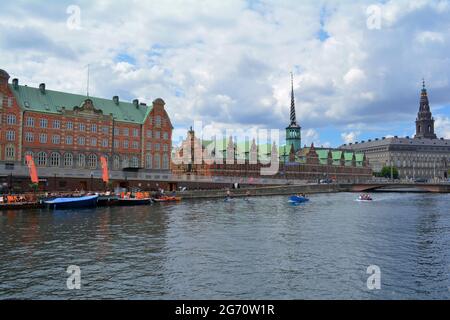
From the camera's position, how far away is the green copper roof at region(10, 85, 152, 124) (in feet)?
311

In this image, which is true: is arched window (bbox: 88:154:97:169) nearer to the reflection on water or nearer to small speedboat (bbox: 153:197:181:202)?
small speedboat (bbox: 153:197:181:202)

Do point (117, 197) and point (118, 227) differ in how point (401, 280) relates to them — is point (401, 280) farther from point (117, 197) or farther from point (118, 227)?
point (117, 197)

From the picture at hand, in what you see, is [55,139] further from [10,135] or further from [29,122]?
[10,135]

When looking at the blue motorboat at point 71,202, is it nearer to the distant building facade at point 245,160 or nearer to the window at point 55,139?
the window at point 55,139

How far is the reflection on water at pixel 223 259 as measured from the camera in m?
21.7

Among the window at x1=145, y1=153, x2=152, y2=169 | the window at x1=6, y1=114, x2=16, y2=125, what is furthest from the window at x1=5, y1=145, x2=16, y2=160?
the window at x1=145, y1=153, x2=152, y2=169

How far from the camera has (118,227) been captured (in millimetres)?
45438

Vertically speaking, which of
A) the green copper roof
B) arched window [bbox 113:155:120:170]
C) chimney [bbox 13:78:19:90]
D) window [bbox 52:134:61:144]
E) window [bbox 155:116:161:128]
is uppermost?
chimney [bbox 13:78:19:90]

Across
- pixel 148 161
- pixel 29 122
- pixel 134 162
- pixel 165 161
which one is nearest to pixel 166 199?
pixel 134 162

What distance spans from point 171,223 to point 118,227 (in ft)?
21.1

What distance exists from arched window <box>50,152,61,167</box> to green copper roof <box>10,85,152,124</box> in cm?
982

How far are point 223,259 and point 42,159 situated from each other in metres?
76.3

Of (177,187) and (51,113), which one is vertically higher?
(51,113)
